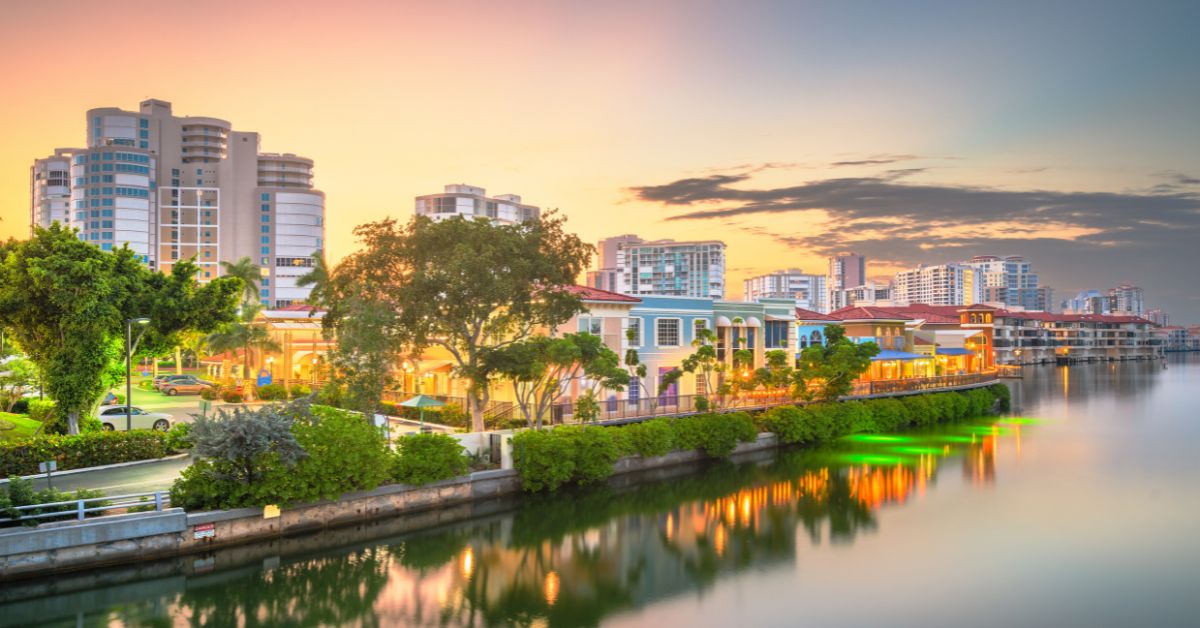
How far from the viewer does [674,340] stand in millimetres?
45594

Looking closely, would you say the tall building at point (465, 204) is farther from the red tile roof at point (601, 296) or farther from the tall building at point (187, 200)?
the red tile roof at point (601, 296)

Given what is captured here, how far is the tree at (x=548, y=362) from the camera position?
32.1 m

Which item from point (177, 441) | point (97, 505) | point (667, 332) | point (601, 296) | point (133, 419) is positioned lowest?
point (97, 505)

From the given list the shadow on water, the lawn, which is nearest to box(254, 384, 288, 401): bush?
the lawn

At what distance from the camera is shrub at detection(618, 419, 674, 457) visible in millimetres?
34594

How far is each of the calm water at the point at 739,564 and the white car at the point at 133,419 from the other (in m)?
16.0

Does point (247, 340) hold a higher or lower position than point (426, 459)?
higher

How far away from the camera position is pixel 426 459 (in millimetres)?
27391

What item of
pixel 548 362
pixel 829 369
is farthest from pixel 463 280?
pixel 829 369

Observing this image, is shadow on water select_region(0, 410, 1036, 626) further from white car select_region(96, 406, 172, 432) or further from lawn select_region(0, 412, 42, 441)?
white car select_region(96, 406, 172, 432)

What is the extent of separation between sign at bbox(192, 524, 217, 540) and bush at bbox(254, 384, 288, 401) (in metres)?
25.6

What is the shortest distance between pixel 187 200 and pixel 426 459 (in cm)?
14020

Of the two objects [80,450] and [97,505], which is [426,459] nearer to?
[97,505]

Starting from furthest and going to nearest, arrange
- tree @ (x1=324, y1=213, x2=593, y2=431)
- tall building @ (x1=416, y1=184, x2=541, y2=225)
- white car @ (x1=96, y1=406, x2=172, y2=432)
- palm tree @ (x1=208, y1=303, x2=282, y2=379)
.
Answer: tall building @ (x1=416, y1=184, x2=541, y2=225)
palm tree @ (x1=208, y1=303, x2=282, y2=379)
white car @ (x1=96, y1=406, x2=172, y2=432)
tree @ (x1=324, y1=213, x2=593, y2=431)
